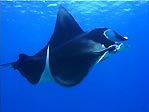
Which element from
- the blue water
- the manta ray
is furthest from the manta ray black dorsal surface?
the blue water

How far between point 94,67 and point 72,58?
14.4m

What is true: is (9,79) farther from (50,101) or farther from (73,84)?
(73,84)

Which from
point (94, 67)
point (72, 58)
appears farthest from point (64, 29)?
point (94, 67)

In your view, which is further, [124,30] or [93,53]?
[124,30]

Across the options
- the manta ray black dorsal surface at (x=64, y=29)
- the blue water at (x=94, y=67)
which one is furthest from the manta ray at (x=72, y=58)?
the blue water at (x=94, y=67)

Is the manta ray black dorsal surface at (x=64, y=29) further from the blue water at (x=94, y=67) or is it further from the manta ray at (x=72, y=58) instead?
the blue water at (x=94, y=67)

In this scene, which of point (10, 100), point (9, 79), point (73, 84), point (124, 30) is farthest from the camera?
point (9, 79)

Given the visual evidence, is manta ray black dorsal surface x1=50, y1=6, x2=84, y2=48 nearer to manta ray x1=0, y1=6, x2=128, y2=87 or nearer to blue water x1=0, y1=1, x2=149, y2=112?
manta ray x1=0, y1=6, x2=128, y2=87

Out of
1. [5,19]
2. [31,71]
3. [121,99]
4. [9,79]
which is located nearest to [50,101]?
[9,79]

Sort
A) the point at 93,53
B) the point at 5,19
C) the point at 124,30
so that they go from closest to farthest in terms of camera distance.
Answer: the point at 93,53
the point at 5,19
the point at 124,30

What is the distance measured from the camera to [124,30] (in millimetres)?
27516

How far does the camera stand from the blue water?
17688 millimetres

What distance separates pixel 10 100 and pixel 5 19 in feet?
65.7

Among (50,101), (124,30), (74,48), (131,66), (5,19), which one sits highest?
(74,48)
